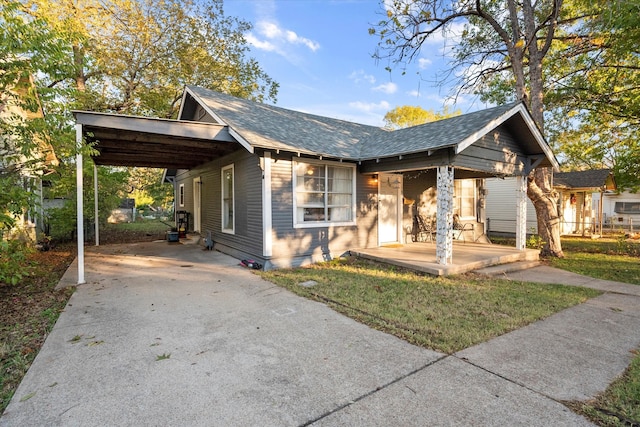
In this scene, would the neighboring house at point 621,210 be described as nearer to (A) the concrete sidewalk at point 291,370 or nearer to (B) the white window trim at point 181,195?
(A) the concrete sidewalk at point 291,370

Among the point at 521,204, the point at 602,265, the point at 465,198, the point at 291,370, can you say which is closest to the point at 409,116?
the point at 465,198

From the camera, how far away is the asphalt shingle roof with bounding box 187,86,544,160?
698cm

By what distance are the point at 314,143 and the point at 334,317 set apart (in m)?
5.22

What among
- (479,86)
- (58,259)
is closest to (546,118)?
(479,86)

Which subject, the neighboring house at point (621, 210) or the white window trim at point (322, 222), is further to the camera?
the neighboring house at point (621, 210)

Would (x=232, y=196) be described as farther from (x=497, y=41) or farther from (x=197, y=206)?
(x=497, y=41)

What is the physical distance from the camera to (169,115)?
16.6 metres

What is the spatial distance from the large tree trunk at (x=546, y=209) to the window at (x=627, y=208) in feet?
61.7

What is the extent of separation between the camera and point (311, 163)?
8.05 m

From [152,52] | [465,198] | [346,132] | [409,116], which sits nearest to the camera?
[346,132]

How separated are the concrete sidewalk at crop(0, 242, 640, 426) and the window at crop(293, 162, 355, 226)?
3.47 metres

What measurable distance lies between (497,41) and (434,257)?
919 centimetres

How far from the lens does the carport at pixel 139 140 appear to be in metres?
5.86

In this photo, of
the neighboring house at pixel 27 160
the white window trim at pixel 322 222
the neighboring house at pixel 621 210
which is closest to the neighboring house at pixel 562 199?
the neighboring house at pixel 621 210
